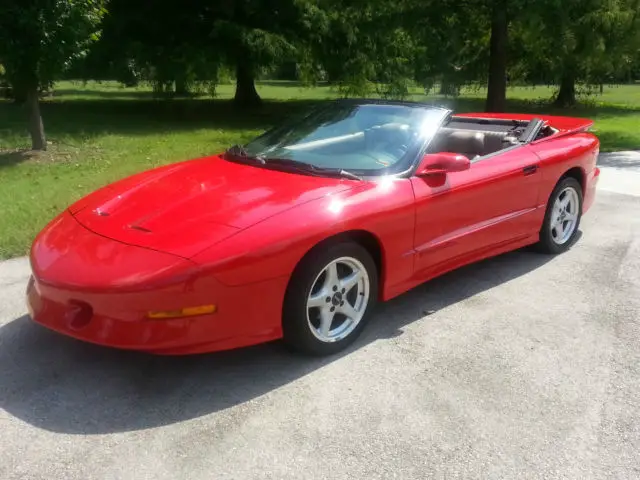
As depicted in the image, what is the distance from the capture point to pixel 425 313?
4.22 m

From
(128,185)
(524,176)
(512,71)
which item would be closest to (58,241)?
(128,185)

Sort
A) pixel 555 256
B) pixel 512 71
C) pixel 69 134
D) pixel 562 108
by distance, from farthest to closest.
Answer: pixel 512 71 < pixel 562 108 < pixel 69 134 < pixel 555 256

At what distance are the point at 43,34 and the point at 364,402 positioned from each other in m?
8.06

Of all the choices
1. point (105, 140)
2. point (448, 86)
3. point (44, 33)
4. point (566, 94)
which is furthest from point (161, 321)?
point (566, 94)

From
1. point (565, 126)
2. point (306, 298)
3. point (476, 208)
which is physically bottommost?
point (306, 298)

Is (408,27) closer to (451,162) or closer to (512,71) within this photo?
(512,71)

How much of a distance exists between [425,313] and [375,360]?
0.77m

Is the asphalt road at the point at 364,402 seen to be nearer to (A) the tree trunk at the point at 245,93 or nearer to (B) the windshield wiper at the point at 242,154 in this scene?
(B) the windshield wiper at the point at 242,154

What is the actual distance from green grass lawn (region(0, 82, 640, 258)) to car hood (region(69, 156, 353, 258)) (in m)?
1.97

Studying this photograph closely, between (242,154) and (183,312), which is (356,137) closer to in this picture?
(242,154)

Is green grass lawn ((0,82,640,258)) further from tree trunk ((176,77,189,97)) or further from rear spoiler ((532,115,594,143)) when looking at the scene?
rear spoiler ((532,115,594,143))

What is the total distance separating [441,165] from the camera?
13.3ft

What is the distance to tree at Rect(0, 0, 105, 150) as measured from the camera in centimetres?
910

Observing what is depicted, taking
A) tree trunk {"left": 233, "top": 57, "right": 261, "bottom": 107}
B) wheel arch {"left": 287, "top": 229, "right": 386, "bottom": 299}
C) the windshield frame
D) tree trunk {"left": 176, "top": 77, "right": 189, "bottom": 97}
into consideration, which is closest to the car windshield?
the windshield frame
